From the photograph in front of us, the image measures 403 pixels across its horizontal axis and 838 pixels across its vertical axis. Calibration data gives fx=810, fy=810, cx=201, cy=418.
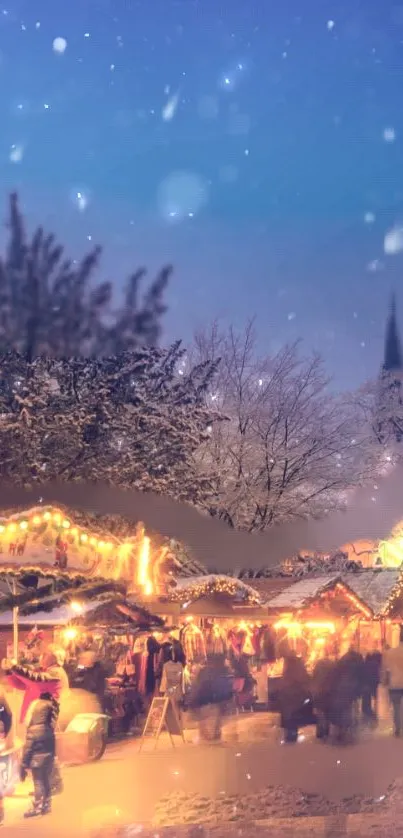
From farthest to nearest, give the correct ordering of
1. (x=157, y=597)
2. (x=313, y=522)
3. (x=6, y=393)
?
(x=313, y=522) < (x=6, y=393) < (x=157, y=597)

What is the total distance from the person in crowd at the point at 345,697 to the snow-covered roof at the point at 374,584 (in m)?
0.95

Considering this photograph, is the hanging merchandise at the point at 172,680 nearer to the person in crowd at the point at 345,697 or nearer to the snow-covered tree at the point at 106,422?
the person in crowd at the point at 345,697

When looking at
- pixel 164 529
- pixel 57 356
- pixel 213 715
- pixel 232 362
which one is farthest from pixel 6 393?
pixel 213 715

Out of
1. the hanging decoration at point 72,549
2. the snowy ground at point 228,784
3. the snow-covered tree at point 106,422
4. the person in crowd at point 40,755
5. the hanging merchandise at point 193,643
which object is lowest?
the snowy ground at point 228,784

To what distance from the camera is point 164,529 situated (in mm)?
10453

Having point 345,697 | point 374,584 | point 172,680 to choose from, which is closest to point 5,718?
point 172,680

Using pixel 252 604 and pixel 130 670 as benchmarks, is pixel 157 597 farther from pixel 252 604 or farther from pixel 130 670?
pixel 252 604

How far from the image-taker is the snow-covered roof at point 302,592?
29.0 ft

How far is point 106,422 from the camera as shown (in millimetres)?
13523

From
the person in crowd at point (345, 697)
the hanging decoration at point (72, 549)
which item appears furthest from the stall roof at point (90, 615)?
the person in crowd at point (345, 697)

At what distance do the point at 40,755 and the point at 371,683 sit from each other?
373 centimetres

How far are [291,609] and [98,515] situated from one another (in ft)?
9.08

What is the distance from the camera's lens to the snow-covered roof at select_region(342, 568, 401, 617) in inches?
366

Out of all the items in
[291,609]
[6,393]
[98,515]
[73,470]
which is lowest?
[291,609]
